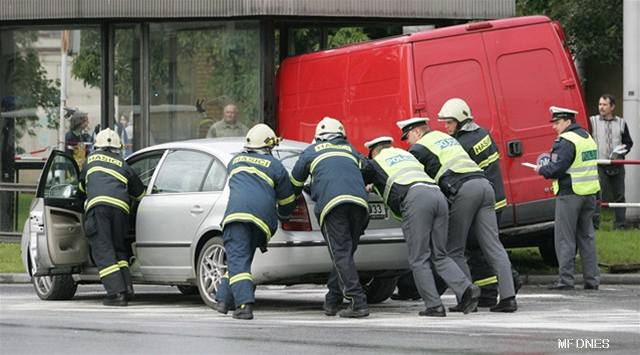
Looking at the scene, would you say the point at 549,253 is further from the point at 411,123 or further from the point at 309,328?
the point at 309,328

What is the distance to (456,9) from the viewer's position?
20656 mm

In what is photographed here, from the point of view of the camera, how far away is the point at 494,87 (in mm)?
16375

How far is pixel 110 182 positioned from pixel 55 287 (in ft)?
4.28

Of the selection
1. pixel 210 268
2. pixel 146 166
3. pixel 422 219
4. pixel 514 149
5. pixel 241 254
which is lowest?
pixel 210 268

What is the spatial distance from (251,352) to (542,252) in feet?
27.7

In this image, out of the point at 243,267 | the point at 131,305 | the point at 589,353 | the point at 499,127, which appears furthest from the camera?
the point at 499,127

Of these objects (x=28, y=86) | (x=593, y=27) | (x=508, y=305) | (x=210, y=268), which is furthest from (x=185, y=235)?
(x=593, y=27)

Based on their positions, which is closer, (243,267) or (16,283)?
(243,267)

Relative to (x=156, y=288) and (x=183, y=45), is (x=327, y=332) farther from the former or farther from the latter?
(x=183, y=45)

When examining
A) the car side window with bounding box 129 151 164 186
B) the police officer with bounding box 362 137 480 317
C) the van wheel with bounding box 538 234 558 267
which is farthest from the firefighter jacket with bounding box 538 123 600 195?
the car side window with bounding box 129 151 164 186

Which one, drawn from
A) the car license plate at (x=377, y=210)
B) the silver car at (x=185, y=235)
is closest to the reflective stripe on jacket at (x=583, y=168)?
the silver car at (x=185, y=235)

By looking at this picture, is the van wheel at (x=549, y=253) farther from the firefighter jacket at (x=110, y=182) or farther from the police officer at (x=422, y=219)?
the firefighter jacket at (x=110, y=182)

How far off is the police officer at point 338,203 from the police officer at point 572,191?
3.06 metres

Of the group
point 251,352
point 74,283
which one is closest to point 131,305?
point 74,283
